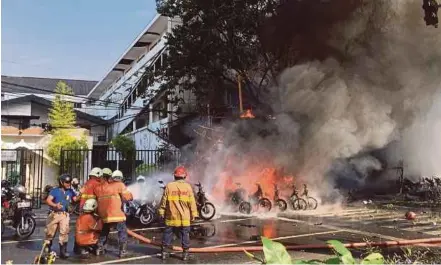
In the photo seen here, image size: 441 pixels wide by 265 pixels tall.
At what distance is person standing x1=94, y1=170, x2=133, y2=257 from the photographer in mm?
8039

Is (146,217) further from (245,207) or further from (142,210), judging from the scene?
(245,207)

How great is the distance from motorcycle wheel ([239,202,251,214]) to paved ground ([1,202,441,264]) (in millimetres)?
708

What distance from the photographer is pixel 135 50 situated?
42688 millimetres

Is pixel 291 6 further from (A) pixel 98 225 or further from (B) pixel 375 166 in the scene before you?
(A) pixel 98 225

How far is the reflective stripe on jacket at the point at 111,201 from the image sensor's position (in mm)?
8023

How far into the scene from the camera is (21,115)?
98.6 feet

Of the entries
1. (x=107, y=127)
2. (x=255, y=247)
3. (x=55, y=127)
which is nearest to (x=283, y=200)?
(x=255, y=247)

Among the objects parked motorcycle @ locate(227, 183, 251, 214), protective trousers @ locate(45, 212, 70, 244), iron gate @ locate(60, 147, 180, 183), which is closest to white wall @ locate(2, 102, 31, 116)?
iron gate @ locate(60, 147, 180, 183)

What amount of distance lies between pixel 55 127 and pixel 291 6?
556 inches

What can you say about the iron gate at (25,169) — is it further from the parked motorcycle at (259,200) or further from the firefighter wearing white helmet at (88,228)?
the firefighter wearing white helmet at (88,228)

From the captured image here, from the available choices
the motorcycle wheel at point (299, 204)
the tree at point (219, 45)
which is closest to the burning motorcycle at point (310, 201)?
the motorcycle wheel at point (299, 204)

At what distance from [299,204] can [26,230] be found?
29.1ft

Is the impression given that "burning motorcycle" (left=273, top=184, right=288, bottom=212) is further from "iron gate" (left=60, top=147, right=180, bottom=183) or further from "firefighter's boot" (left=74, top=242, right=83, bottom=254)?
"firefighter's boot" (left=74, top=242, right=83, bottom=254)

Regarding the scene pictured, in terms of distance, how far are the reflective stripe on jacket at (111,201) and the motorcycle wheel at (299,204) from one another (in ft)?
27.9
